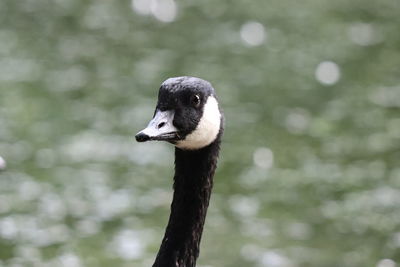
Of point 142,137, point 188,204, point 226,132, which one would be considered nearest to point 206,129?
point 188,204

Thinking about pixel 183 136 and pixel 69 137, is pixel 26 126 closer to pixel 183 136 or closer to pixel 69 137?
pixel 69 137

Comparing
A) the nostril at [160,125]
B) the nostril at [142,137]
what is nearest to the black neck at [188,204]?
the nostril at [160,125]

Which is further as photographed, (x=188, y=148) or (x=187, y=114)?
(x=188, y=148)

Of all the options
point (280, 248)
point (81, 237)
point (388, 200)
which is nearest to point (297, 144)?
point (388, 200)

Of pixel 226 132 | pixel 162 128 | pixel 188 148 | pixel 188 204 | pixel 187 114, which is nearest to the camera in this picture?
pixel 162 128

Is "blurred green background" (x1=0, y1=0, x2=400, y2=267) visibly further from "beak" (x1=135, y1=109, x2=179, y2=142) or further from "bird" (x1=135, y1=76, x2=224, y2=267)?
"beak" (x1=135, y1=109, x2=179, y2=142)

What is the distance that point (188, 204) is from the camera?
5.68 m

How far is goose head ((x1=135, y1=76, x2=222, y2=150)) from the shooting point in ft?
17.3

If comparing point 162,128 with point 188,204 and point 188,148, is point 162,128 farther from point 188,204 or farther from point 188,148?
point 188,204

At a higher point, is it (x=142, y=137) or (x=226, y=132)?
(x=226, y=132)

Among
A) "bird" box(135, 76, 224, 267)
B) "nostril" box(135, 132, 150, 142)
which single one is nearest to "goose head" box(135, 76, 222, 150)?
"bird" box(135, 76, 224, 267)

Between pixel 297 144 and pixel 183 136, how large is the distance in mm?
4129

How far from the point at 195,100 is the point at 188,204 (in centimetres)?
65

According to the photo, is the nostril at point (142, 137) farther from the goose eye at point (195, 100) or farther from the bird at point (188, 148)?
the goose eye at point (195, 100)
